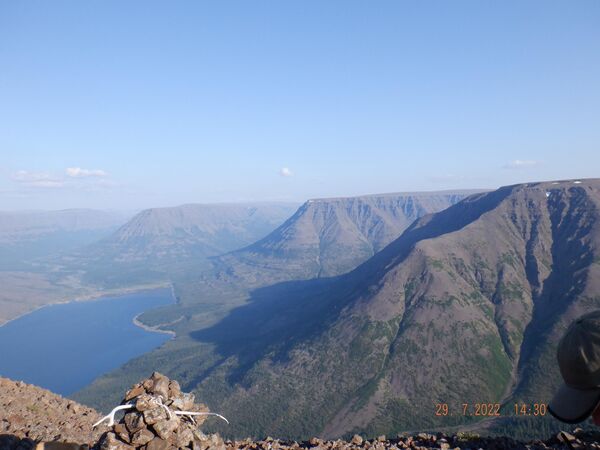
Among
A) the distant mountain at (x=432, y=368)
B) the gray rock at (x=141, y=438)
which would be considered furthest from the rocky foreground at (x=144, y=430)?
the distant mountain at (x=432, y=368)

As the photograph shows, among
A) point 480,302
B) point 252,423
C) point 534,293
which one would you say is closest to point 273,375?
point 252,423

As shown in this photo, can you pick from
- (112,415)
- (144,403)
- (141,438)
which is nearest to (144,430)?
(141,438)

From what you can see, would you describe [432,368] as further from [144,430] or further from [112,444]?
[112,444]

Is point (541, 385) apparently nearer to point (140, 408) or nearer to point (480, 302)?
point (480, 302)

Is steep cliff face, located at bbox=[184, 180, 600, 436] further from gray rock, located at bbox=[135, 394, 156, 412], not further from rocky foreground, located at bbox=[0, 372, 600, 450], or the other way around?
gray rock, located at bbox=[135, 394, 156, 412]

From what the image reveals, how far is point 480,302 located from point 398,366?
5508 cm

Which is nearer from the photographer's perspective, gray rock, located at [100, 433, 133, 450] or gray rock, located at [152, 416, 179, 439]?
gray rock, located at [100, 433, 133, 450]

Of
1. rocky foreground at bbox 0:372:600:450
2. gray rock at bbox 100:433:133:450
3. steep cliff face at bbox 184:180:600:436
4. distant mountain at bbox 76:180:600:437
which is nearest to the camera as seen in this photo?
gray rock at bbox 100:433:133:450

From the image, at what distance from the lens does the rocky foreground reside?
9141mm

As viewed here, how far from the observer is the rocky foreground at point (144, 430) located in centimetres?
914

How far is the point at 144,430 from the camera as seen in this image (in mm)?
9094
